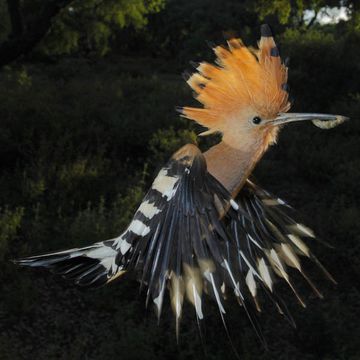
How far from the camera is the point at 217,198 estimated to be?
1132 mm

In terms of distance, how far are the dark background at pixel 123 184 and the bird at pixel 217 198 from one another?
12cm

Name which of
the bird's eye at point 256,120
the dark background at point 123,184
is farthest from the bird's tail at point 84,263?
the bird's eye at point 256,120

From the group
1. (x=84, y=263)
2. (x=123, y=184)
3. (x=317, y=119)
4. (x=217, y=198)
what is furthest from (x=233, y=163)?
(x=123, y=184)

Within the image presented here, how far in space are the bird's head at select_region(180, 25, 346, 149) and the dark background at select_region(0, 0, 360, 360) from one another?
85 millimetres

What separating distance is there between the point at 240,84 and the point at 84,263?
2.24 ft

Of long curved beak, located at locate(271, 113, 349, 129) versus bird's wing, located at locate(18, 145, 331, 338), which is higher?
long curved beak, located at locate(271, 113, 349, 129)

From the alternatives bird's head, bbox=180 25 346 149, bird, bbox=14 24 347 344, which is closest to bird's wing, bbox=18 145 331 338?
bird, bbox=14 24 347 344

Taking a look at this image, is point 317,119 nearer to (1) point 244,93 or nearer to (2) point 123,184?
(1) point 244,93

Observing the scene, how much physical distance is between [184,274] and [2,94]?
26.4ft

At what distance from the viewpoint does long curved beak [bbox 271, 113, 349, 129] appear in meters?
1.08

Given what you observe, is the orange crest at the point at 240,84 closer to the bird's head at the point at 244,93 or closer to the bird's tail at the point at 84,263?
the bird's head at the point at 244,93

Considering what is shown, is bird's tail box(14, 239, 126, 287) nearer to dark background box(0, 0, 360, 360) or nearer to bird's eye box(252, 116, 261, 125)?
dark background box(0, 0, 360, 360)

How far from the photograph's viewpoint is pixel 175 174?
1.17 metres

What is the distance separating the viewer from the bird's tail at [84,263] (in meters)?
1.45
